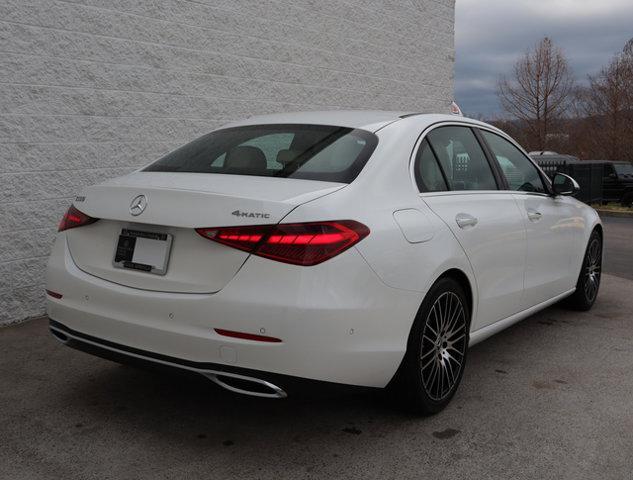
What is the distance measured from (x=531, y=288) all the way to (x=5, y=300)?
402 centimetres

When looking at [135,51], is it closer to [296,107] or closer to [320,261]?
[296,107]

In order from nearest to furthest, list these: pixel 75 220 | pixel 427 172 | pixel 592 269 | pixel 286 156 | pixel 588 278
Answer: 1. pixel 75 220
2. pixel 286 156
3. pixel 427 172
4. pixel 588 278
5. pixel 592 269

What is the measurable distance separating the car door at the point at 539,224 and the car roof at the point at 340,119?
1003 mm

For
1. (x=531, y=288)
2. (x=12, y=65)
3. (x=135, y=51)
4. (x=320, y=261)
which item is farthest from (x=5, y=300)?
(x=531, y=288)

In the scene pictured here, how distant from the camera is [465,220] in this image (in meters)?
3.79

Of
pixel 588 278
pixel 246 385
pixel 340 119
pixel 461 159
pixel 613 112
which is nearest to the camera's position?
pixel 246 385

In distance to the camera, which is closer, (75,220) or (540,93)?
(75,220)

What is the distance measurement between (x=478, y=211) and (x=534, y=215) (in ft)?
2.90

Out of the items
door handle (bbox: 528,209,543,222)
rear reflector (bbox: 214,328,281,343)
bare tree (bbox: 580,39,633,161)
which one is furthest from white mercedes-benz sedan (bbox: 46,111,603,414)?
bare tree (bbox: 580,39,633,161)

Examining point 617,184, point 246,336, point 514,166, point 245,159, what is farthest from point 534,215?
point 617,184

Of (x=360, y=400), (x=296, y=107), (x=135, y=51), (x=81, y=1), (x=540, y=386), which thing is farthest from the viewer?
(x=296, y=107)

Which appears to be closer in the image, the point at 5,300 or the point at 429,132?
the point at 429,132

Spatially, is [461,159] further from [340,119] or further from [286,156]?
[286,156]

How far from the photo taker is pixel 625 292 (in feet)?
23.3
